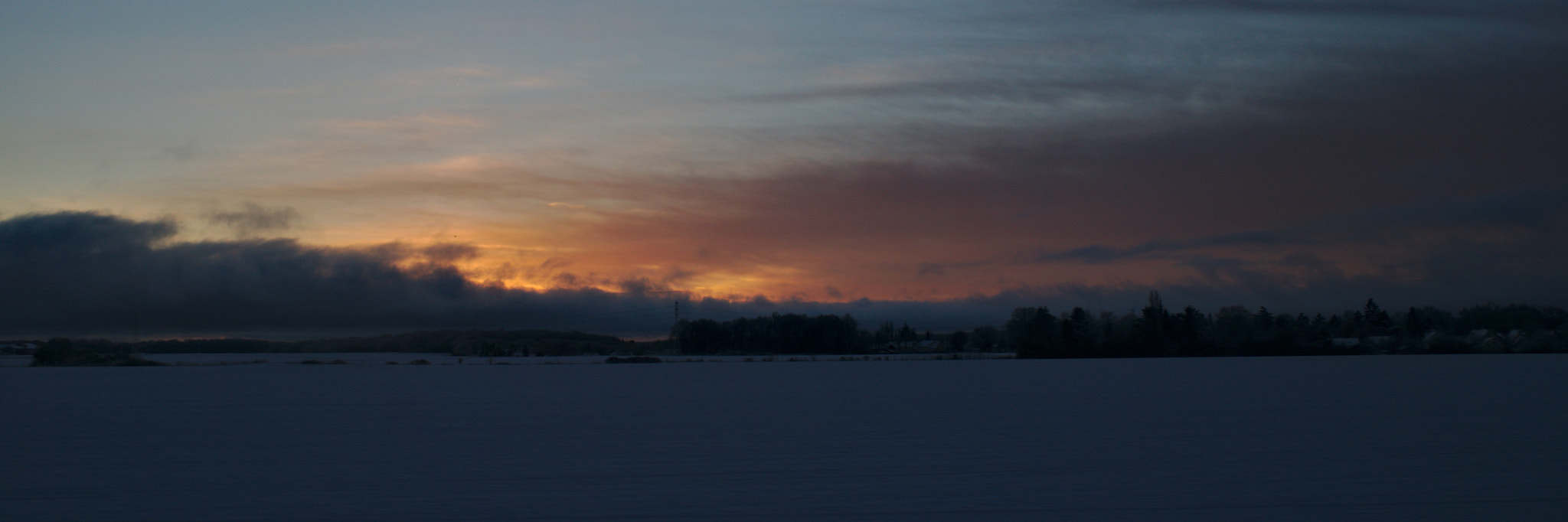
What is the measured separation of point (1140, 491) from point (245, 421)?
21.3 m

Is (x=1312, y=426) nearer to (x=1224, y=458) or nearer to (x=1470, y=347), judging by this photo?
(x=1224, y=458)

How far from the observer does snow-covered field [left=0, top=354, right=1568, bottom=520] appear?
33.2 ft

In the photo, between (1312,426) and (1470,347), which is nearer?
(1312,426)

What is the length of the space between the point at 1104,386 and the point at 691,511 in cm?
3368

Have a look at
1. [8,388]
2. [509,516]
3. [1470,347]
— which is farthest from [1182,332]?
[509,516]

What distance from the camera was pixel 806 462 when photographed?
545 inches

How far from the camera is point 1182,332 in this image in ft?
442

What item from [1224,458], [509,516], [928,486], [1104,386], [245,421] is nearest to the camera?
[509,516]

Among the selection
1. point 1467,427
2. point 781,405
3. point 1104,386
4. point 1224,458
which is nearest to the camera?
point 1224,458

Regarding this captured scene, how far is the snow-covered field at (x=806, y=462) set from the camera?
10.1 m

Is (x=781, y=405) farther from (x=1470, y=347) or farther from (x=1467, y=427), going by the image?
(x=1470, y=347)

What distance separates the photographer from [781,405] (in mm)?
27656

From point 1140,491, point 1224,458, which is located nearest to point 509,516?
point 1140,491

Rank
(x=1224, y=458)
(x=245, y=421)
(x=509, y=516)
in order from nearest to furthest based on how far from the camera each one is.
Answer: (x=509, y=516)
(x=1224, y=458)
(x=245, y=421)
